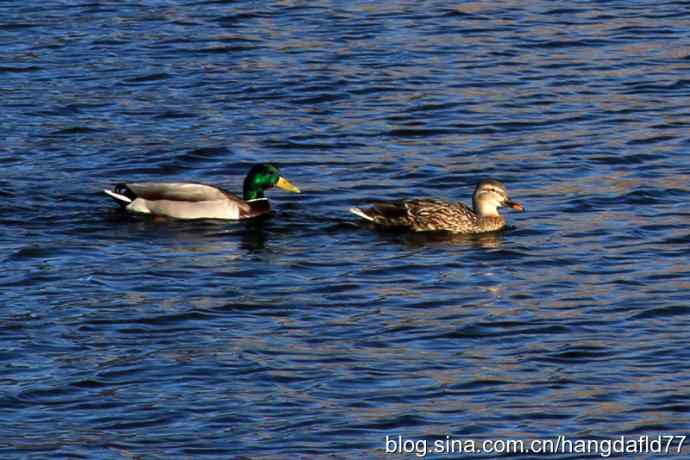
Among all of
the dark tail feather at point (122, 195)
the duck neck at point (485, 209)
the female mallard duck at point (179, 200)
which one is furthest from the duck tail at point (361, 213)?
the dark tail feather at point (122, 195)

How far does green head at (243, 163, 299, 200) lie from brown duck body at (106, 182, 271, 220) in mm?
283

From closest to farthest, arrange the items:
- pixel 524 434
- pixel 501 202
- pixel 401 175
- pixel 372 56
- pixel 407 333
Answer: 1. pixel 524 434
2. pixel 407 333
3. pixel 501 202
4. pixel 401 175
5. pixel 372 56

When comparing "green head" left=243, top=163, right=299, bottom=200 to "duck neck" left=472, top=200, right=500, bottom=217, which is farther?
"green head" left=243, top=163, right=299, bottom=200

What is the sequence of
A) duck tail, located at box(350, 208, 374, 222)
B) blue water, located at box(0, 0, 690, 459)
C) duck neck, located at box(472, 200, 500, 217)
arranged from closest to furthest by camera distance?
blue water, located at box(0, 0, 690, 459), duck tail, located at box(350, 208, 374, 222), duck neck, located at box(472, 200, 500, 217)

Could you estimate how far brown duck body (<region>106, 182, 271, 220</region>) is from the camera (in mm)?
19719

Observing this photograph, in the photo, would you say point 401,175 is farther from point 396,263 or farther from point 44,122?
point 44,122

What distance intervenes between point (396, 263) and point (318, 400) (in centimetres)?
431

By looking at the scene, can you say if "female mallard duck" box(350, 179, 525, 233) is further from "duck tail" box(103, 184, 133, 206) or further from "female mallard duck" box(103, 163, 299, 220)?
"duck tail" box(103, 184, 133, 206)

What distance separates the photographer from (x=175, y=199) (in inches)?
779

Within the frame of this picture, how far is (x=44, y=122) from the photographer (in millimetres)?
23484

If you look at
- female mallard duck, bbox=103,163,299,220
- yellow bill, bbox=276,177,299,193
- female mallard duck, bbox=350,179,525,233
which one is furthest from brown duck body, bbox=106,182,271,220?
female mallard duck, bbox=350,179,525,233

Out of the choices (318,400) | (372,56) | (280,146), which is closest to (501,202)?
(280,146)

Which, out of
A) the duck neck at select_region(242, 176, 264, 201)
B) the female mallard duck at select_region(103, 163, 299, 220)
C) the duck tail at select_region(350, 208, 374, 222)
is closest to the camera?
the duck tail at select_region(350, 208, 374, 222)

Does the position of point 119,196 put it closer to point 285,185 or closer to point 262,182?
point 262,182
